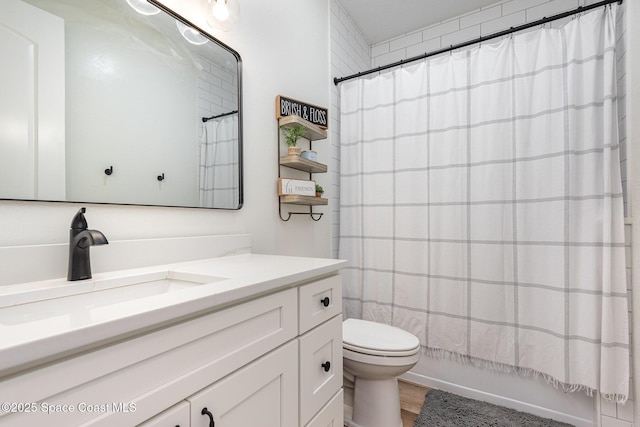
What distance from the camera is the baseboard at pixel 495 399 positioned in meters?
1.52

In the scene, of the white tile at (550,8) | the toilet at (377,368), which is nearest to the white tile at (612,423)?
the toilet at (377,368)

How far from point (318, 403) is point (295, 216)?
1009 millimetres

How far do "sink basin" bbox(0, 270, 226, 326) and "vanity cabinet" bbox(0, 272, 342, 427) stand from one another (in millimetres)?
157

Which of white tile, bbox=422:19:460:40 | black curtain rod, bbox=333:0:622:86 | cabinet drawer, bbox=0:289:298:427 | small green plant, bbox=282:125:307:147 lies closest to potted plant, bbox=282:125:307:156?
small green plant, bbox=282:125:307:147

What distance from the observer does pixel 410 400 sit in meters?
1.76

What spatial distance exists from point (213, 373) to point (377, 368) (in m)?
0.98

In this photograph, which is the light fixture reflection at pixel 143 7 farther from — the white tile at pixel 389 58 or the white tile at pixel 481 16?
the white tile at pixel 481 16

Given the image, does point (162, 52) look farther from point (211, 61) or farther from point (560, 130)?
point (560, 130)

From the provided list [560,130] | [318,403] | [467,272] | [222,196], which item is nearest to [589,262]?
[467,272]

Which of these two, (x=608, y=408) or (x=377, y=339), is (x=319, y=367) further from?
(x=608, y=408)

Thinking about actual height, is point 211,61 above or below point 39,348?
above

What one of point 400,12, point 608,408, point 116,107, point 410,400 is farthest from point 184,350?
point 400,12

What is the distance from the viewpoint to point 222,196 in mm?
1337

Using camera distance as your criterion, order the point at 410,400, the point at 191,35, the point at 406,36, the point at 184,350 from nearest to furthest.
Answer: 1. the point at 184,350
2. the point at 191,35
3. the point at 410,400
4. the point at 406,36
